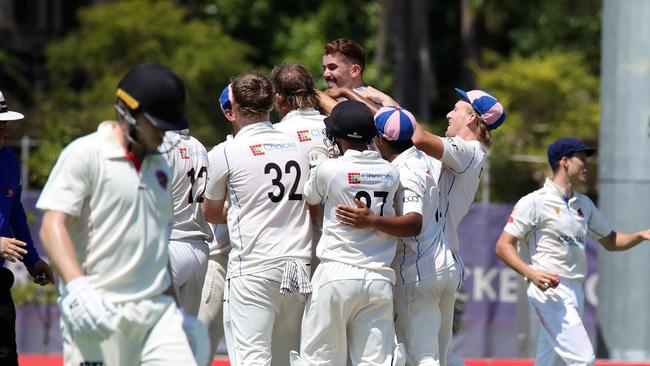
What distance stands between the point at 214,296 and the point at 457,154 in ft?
5.97

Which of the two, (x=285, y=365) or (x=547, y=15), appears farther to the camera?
(x=547, y=15)

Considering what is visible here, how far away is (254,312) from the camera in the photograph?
736 cm

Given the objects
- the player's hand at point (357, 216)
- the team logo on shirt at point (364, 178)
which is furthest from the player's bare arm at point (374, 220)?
the team logo on shirt at point (364, 178)

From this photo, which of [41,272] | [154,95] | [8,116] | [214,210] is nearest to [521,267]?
[214,210]

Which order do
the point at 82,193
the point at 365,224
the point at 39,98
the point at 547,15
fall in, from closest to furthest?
the point at 82,193 < the point at 365,224 < the point at 39,98 < the point at 547,15

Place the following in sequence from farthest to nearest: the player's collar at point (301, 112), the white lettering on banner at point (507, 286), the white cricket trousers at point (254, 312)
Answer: the white lettering on banner at point (507, 286), the player's collar at point (301, 112), the white cricket trousers at point (254, 312)

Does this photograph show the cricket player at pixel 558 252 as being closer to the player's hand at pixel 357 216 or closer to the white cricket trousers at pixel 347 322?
the white cricket trousers at pixel 347 322

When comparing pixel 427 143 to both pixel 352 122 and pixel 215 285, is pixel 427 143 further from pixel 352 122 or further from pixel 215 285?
pixel 215 285

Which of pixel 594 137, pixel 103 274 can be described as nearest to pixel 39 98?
pixel 594 137

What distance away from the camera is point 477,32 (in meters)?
28.8

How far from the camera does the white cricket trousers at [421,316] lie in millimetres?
7473

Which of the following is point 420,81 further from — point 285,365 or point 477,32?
point 285,365

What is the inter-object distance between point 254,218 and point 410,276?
0.98m

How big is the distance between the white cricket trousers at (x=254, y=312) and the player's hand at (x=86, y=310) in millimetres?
2001
